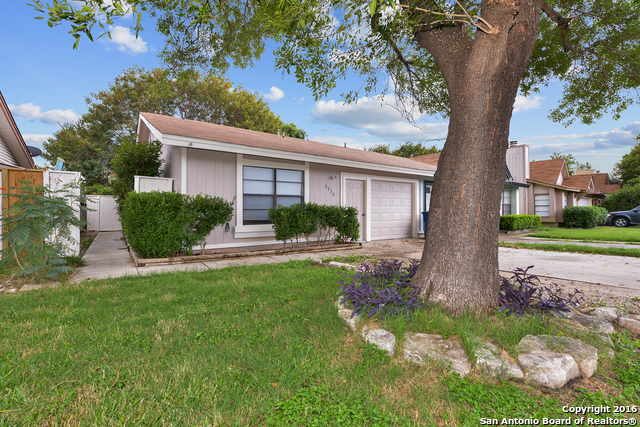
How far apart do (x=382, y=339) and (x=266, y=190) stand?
21.0 ft

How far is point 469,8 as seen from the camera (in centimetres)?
498

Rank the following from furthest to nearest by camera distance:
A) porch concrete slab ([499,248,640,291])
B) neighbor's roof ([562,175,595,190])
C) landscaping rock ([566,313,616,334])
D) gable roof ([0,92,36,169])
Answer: neighbor's roof ([562,175,595,190]) < gable roof ([0,92,36,169]) < porch concrete slab ([499,248,640,291]) < landscaping rock ([566,313,616,334])

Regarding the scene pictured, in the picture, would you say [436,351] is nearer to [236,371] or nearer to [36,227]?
[236,371]

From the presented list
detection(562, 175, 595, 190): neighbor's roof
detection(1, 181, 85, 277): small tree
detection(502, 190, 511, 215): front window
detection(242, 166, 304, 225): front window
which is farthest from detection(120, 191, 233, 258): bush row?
detection(562, 175, 595, 190): neighbor's roof

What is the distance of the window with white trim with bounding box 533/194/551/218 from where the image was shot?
→ 18703mm

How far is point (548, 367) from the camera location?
1920mm

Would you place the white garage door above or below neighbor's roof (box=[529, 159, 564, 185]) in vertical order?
below

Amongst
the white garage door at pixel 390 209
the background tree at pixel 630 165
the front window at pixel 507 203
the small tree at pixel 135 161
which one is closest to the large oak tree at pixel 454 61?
the small tree at pixel 135 161

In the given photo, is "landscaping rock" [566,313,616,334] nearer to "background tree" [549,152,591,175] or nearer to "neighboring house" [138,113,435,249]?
"neighboring house" [138,113,435,249]

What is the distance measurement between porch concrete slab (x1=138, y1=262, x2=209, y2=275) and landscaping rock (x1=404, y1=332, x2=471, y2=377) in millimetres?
4321

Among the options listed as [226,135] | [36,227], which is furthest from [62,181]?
[226,135]

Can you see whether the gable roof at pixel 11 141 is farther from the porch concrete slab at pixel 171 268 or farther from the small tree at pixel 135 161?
the porch concrete slab at pixel 171 268

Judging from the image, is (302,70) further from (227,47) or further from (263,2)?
(227,47)

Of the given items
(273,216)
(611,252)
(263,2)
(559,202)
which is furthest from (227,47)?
(559,202)
